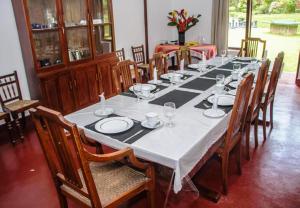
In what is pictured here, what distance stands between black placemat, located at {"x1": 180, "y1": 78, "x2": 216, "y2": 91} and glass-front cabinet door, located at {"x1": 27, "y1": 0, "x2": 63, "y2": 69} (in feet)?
6.00

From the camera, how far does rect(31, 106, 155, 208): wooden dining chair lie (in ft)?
4.33

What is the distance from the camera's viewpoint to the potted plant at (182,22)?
5301 millimetres

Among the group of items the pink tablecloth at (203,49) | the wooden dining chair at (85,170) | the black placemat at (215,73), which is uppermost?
the pink tablecloth at (203,49)

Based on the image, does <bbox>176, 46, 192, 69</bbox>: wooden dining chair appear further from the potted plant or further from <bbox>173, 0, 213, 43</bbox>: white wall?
<bbox>173, 0, 213, 43</bbox>: white wall

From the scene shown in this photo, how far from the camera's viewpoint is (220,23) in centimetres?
529

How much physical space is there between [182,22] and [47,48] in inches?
113

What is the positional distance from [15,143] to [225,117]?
97.5 inches

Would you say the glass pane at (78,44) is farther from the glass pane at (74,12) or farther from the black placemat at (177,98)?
the black placemat at (177,98)

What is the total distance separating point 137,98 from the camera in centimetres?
234

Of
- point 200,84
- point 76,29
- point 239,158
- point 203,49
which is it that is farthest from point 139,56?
point 239,158

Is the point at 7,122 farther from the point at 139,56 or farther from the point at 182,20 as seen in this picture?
the point at 182,20

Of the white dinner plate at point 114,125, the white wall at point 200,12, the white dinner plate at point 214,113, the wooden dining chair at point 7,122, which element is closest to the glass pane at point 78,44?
the wooden dining chair at point 7,122

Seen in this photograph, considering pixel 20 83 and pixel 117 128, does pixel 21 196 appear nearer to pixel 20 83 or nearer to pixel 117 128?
pixel 117 128

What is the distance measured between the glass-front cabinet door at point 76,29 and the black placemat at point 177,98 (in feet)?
6.06
